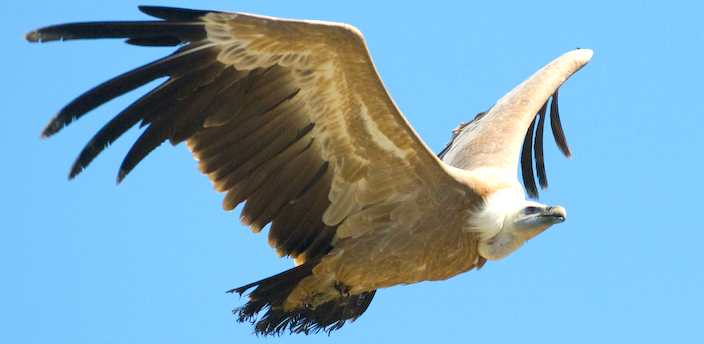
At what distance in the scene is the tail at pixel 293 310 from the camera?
7.50 m

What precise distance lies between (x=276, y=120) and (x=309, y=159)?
1.24ft

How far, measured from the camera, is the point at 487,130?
9156 mm

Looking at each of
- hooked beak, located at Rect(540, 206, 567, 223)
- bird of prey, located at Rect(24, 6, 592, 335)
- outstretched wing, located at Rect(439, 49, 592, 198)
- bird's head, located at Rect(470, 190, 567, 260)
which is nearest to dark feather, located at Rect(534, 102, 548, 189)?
outstretched wing, located at Rect(439, 49, 592, 198)

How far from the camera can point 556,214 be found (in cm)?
727

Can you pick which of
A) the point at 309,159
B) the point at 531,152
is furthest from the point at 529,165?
the point at 309,159

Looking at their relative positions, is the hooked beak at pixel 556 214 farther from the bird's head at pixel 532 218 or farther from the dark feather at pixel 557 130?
the dark feather at pixel 557 130

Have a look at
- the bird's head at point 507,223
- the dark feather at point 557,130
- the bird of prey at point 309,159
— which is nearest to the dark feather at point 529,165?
the dark feather at point 557,130

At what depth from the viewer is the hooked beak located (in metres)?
7.25

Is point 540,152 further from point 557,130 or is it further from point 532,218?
point 532,218

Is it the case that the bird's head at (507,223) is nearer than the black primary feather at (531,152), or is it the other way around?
the bird's head at (507,223)

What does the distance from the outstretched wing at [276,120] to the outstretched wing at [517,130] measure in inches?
52.4

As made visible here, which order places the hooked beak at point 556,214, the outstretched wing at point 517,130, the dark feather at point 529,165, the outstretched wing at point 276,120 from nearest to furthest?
the outstretched wing at point 276,120 → the hooked beak at point 556,214 → the outstretched wing at point 517,130 → the dark feather at point 529,165

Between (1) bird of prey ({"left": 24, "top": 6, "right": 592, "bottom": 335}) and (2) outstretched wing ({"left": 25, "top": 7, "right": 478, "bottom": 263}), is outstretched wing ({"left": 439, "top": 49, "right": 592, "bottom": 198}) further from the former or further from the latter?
(2) outstretched wing ({"left": 25, "top": 7, "right": 478, "bottom": 263})

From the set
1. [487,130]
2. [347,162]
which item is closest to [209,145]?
[347,162]
